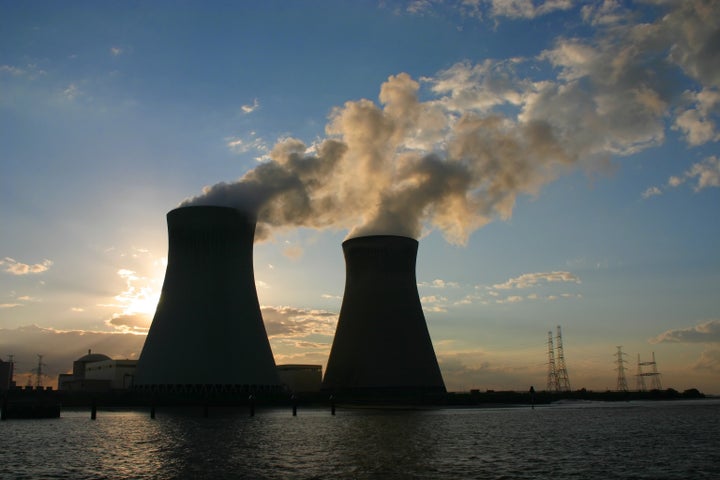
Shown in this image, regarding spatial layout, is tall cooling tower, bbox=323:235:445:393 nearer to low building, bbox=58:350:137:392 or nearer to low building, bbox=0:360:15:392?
low building, bbox=58:350:137:392

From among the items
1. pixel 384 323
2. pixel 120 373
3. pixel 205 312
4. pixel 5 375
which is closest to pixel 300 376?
pixel 120 373

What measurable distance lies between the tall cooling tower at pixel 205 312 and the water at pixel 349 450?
17.5 ft

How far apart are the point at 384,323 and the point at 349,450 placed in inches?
1007

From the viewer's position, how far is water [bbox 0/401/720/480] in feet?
57.8

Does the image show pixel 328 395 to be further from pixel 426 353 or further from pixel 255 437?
pixel 255 437

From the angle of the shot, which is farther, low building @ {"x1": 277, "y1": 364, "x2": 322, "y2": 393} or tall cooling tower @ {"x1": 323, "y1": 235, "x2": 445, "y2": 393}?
low building @ {"x1": 277, "y1": 364, "x2": 322, "y2": 393}

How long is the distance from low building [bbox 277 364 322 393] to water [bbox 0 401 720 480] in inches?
1172

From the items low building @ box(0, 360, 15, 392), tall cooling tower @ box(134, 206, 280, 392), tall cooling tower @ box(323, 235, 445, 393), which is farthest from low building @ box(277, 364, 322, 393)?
low building @ box(0, 360, 15, 392)

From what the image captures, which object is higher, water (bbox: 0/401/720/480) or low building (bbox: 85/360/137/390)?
low building (bbox: 85/360/137/390)

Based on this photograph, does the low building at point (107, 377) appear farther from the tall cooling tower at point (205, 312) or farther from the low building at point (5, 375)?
the low building at point (5, 375)

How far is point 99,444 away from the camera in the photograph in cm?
2378

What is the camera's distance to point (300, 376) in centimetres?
6550

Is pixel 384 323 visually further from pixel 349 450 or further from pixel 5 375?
pixel 5 375

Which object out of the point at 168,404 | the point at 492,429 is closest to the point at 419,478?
the point at 492,429
